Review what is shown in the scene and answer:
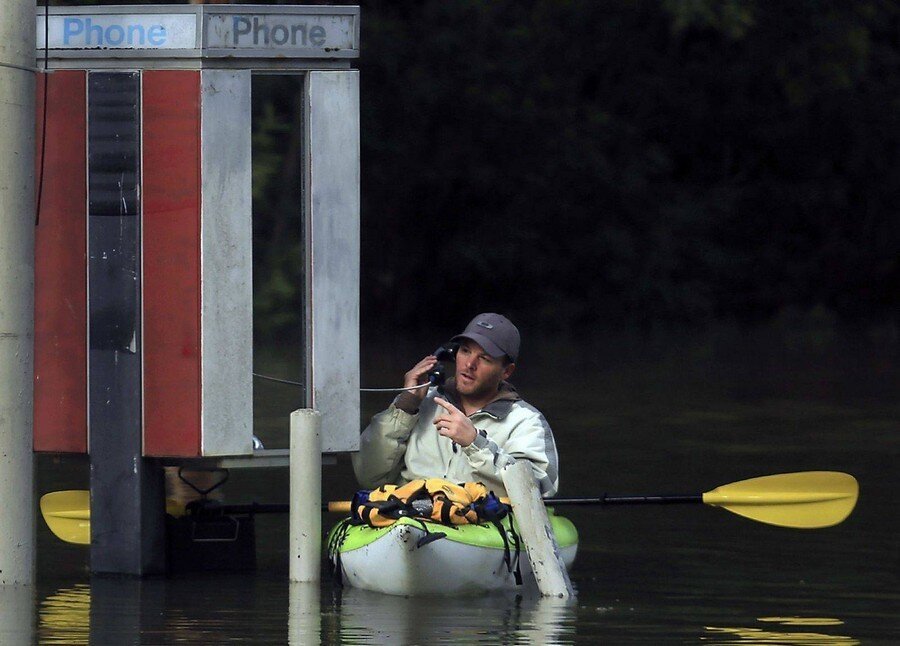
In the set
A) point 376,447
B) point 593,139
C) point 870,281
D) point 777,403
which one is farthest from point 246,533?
point 870,281

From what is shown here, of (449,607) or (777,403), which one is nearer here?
(449,607)

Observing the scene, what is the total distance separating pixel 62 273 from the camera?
9.48 meters

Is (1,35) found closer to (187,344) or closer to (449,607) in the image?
(187,344)

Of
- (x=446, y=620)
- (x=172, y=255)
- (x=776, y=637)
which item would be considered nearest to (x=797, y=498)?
(x=776, y=637)

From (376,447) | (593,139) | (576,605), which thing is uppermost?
(593,139)

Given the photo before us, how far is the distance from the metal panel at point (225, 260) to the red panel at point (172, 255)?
0.04 metres

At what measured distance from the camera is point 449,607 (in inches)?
353

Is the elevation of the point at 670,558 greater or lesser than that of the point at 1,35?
lesser

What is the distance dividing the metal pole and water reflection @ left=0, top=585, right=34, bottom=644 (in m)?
0.06

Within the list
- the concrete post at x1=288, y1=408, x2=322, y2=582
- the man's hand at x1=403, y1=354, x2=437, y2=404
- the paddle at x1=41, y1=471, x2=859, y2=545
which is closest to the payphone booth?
the concrete post at x1=288, y1=408, x2=322, y2=582

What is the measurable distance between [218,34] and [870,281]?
3433cm

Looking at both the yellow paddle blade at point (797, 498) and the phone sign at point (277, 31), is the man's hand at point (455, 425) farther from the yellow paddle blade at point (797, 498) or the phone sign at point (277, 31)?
the yellow paddle blade at point (797, 498)

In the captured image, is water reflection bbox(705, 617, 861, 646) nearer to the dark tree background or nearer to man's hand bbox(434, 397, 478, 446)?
man's hand bbox(434, 397, 478, 446)

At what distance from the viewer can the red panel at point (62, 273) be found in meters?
9.40
